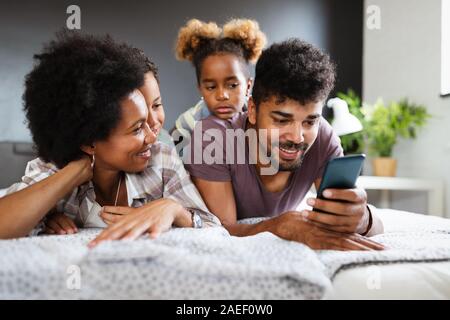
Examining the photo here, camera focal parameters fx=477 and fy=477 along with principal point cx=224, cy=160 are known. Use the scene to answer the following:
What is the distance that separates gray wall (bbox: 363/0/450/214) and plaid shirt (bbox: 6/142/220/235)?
2.11 meters

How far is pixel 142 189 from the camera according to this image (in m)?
1.37

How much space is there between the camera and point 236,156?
1468mm

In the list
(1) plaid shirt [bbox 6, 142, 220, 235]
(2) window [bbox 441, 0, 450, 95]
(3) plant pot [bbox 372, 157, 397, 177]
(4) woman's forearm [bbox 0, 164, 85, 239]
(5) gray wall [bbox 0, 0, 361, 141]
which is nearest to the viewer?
(4) woman's forearm [bbox 0, 164, 85, 239]

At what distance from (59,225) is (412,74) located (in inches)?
107

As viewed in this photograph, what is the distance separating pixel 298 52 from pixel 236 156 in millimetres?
365

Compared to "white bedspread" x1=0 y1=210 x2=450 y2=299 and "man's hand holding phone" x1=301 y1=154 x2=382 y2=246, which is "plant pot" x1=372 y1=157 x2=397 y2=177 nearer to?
"man's hand holding phone" x1=301 y1=154 x2=382 y2=246

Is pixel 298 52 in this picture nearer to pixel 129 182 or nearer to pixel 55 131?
pixel 129 182

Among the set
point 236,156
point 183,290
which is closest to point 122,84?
point 236,156

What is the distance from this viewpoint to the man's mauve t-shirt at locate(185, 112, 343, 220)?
1.45 meters

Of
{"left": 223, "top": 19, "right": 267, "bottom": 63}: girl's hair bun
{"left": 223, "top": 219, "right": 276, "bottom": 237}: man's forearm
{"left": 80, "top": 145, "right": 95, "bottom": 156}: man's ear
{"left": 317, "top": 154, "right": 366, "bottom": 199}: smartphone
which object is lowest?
{"left": 223, "top": 219, "right": 276, "bottom": 237}: man's forearm

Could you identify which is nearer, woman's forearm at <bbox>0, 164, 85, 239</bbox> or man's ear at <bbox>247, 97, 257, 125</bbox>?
woman's forearm at <bbox>0, 164, 85, 239</bbox>

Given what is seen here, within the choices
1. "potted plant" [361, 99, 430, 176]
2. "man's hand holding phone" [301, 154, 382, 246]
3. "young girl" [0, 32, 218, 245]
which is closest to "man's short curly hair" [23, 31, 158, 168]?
"young girl" [0, 32, 218, 245]

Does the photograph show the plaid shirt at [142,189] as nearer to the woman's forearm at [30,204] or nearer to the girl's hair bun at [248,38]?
the woman's forearm at [30,204]

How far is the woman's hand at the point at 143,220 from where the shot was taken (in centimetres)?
90
